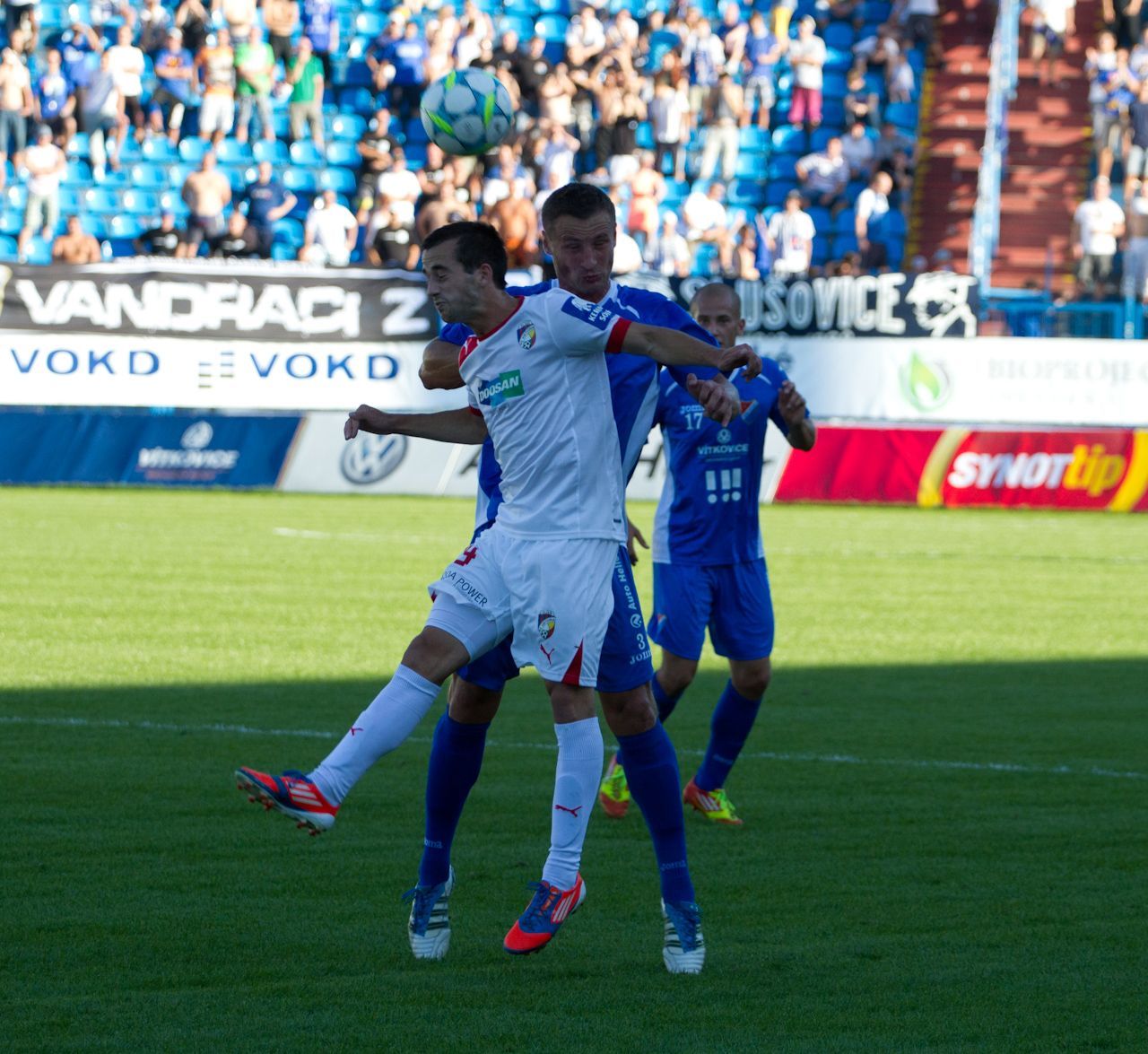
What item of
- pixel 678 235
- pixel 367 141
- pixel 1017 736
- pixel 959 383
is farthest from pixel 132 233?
pixel 1017 736

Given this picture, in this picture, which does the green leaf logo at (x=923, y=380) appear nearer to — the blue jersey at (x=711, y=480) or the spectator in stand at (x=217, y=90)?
the spectator in stand at (x=217, y=90)

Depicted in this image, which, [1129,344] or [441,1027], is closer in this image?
[441,1027]

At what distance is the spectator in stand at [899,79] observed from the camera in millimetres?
30109

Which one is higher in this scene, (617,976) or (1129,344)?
(617,976)

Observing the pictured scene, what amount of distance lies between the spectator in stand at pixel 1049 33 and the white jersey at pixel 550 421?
27477mm

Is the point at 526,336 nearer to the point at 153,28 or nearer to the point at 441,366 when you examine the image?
the point at 441,366

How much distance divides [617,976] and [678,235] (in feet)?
74.9

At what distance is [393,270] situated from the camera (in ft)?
79.2

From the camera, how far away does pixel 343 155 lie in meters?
29.1

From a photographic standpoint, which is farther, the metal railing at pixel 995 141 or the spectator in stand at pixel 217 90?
the spectator in stand at pixel 217 90

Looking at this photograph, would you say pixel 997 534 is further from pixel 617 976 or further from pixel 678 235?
pixel 617 976

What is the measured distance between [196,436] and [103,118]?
280 inches

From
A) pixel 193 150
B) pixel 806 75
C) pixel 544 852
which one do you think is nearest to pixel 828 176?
pixel 806 75

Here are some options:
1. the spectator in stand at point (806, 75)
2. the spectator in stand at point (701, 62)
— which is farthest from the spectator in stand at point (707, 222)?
the spectator in stand at point (806, 75)
